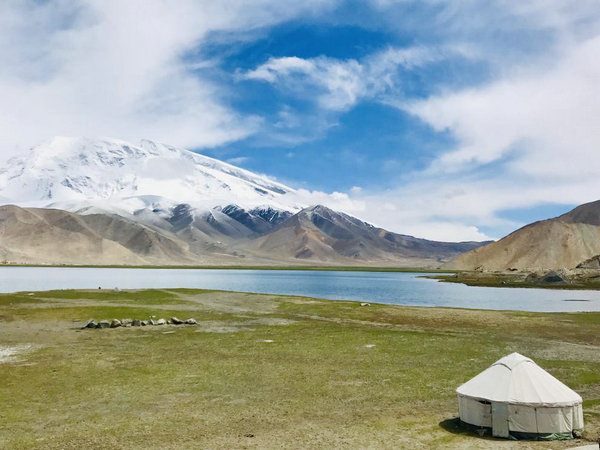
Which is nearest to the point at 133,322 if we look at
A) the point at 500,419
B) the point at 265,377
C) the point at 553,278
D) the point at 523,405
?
the point at 265,377

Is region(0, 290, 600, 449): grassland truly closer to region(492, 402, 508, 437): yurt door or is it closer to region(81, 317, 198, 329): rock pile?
region(492, 402, 508, 437): yurt door

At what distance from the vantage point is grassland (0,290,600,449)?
Answer: 56.4 feet

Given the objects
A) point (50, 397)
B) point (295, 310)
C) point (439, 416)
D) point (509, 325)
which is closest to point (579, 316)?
point (509, 325)

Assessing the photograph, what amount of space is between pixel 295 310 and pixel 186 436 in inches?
1672

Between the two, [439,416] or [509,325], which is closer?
[439,416]

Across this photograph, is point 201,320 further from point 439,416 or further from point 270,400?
point 439,416

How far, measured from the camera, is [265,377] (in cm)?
2559

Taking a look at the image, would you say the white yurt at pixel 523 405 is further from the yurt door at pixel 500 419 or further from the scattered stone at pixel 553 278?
the scattered stone at pixel 553 278

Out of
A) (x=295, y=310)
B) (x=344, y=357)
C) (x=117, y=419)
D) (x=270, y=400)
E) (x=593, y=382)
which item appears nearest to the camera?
(x=117, y=419)

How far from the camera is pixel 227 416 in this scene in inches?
756

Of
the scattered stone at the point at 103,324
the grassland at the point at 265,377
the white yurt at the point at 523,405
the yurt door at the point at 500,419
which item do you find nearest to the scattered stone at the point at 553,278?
the grassland at the point at 265,377

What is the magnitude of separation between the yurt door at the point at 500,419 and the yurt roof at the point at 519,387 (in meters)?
0.19

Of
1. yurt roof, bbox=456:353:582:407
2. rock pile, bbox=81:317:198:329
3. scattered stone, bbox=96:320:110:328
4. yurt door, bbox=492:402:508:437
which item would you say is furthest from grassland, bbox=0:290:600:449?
scattered stone, bbox=96:320:110:328

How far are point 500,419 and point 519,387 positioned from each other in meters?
1.26
